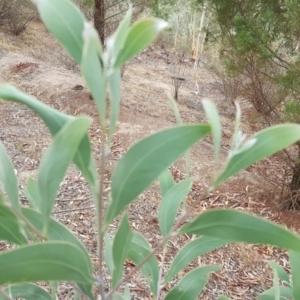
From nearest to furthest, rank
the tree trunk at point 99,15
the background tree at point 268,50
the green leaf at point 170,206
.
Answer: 1. the green leaf at point 170,206
2. the background tree at point 268,50
3. the tree trunk at point 99,15

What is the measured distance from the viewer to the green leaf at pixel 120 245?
55cm

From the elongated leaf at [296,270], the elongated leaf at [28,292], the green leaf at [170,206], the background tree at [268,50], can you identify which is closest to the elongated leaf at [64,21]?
the green leaf at [170,206]

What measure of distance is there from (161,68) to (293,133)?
10692mm

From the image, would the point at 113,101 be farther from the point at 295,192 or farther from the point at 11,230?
the point at 295,192

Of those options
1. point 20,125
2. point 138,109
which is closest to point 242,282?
point 20,125

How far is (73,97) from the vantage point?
5.86m

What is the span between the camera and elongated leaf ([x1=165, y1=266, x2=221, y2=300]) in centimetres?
78

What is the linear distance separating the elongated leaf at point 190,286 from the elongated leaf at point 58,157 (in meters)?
0.38

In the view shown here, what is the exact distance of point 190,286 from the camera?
0.80 m

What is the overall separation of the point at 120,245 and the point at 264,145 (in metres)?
0.24

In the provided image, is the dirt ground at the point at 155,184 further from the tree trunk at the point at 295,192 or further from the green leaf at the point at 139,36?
the green leaf at the point at 139,36

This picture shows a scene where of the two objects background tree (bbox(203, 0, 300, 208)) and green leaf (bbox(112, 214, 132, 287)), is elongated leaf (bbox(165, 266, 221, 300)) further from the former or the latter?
background tree (bbox(203, 0, 300, 208))

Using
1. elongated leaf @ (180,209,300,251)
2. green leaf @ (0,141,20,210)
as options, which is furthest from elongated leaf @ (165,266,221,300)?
green leaf @ (0,141,20,210)

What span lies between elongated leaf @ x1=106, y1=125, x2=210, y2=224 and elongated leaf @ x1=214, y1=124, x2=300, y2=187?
5 centimetres
